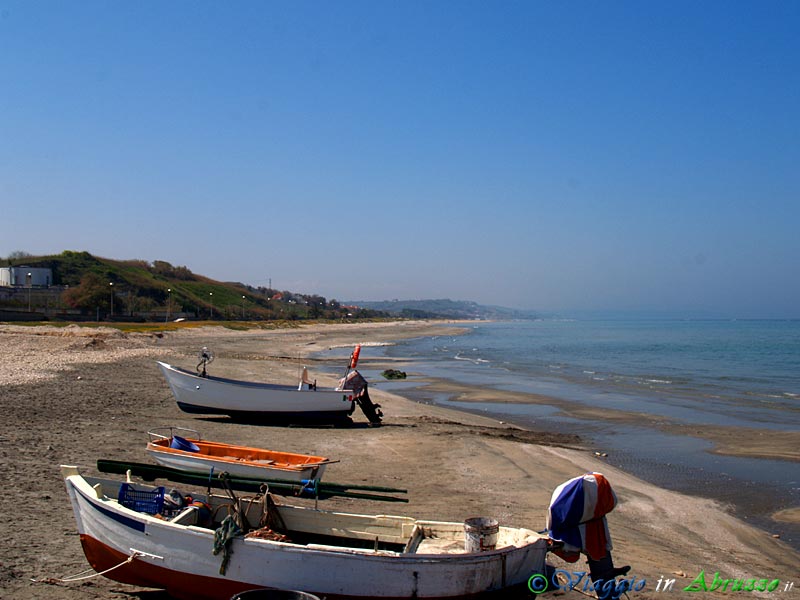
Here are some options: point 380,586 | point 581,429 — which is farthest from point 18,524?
point 581,429

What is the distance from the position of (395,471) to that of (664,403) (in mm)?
16652

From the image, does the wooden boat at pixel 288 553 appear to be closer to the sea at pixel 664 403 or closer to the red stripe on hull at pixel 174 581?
the red stripe on hull at pixel 174 581

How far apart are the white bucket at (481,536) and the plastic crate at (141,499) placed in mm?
3472

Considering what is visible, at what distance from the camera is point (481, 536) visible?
6.67 m

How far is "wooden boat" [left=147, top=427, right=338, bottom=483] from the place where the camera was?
1012cm

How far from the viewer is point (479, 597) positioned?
6.21 meters

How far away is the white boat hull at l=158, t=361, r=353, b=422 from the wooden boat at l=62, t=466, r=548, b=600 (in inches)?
387

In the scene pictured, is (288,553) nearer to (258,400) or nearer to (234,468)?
(234,468)

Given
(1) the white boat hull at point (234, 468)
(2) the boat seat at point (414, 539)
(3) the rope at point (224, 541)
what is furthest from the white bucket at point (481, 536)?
(1) the white boat hull at point (234, 468)

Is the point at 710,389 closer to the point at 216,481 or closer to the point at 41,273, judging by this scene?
the point at 216,481

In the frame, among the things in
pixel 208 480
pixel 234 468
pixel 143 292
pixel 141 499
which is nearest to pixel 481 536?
pixel 208 480

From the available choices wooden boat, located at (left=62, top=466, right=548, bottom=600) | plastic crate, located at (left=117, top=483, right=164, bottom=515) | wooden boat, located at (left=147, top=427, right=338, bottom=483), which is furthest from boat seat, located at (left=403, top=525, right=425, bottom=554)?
→ wooden boat, located at (left=147, top=427, right=338, bottom=483)

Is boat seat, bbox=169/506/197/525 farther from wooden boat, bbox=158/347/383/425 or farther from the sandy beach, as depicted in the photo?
wooden boat, bbox=158/347/383/425

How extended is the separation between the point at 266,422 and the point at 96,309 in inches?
2496
